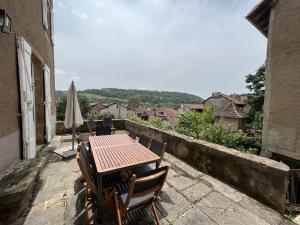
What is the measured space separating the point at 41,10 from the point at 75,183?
5.37m

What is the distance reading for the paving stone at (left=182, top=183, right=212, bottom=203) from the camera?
250cm

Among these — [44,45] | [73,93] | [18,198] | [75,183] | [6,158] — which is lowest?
[75,183]

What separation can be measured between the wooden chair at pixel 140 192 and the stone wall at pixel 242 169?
→ 1.77m

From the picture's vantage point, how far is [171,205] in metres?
2.33

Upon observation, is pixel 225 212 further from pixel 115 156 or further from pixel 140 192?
pixel 115 156

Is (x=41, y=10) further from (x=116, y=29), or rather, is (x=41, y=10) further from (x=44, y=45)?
(x=116, y=29)

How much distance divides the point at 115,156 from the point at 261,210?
242 cm

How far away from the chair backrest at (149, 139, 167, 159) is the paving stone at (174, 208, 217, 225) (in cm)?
91

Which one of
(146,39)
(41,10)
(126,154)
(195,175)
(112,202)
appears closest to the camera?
(112,202)

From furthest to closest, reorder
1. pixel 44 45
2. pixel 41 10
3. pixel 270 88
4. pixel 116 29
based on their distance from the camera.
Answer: pixel 116 29 → pixel 270 88 → pixel 44 45 → pixel 41 10

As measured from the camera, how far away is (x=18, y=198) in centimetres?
203

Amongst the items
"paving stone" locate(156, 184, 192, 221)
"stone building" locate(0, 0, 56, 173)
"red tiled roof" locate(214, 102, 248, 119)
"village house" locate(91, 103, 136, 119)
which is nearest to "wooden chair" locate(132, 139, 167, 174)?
"paving stone" locate(156, 184, 192, 221)

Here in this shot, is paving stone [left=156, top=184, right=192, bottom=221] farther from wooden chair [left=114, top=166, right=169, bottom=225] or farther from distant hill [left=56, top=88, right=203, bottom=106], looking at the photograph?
distant hill [left=56, top=88, right=203, bottom=106]

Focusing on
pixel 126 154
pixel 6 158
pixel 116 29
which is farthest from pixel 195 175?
pixel 116 29
